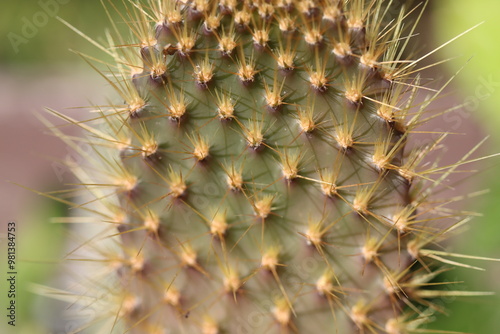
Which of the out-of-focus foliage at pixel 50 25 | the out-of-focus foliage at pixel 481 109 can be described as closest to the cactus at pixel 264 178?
the out-of-focus foliage at pixel 481 109

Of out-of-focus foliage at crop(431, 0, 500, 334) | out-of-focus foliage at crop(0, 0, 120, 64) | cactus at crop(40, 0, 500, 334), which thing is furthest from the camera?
out-of-focus foliage at crop(0, 0, 120, 64)

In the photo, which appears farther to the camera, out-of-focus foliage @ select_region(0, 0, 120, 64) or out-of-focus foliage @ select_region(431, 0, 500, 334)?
out-of-focus foliage @ select_region(0, 0, 120, 64)

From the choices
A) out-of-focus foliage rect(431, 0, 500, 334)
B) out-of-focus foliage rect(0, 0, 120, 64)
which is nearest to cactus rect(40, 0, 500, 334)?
out-of-focus foliage rect(431, 0, 500, 334)

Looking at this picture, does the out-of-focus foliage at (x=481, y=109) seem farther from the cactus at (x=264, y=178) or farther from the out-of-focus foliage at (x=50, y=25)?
the out-of-focus foliage at (x=50, y=25)

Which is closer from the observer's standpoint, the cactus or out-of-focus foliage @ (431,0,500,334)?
the cactus

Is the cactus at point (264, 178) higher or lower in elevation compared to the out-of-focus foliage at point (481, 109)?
higher

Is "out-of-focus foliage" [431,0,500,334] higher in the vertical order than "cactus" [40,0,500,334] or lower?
lower

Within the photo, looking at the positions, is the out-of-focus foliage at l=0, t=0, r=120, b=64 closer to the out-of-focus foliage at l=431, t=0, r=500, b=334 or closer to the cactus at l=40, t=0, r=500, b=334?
the out-of-focus foliage at l=431, t=0, r=500, b=334

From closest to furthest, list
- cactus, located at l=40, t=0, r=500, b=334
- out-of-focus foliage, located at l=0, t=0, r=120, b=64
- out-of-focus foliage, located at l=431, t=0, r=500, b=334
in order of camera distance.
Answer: cactus, located at l=40, t=0, r=500, b=334
out-of-focus foliage, located at l=431, t=0, r=500, b=334
out-of-focus foliage, located at l=0, t=0, r=120, b=64

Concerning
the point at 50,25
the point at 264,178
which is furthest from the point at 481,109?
the point at 50,25
